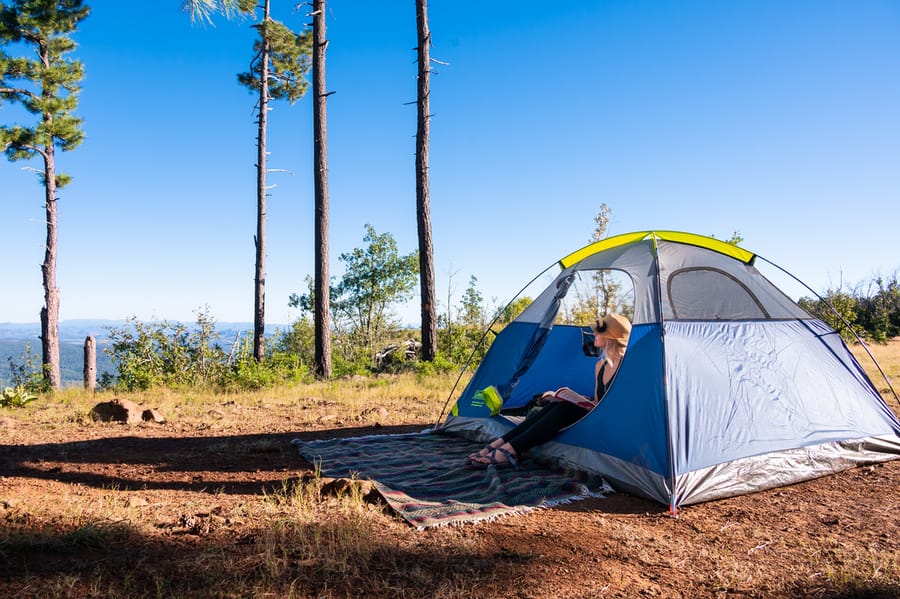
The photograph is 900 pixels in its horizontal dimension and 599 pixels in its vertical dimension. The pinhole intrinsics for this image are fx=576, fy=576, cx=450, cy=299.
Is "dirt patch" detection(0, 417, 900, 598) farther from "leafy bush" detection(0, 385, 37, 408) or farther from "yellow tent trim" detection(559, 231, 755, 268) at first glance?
"leafy bush" detection(0, 385, 37, 408)

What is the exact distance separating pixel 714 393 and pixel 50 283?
48.5 feet

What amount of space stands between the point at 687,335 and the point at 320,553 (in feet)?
9.99

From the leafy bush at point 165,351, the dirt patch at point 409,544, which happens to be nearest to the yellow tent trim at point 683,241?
the dirt patch at point 409,544

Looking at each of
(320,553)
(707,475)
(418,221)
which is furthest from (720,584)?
(418,221)

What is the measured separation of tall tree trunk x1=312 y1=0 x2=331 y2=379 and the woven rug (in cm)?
531

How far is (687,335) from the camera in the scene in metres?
4.40

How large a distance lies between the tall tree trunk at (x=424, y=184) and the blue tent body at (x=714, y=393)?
18.4 ft

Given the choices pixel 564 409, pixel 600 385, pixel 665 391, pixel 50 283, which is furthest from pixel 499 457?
pixel 50 283

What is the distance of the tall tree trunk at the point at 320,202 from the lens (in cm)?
1096

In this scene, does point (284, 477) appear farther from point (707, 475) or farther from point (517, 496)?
point (707, 475)

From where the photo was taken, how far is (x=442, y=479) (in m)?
4.43

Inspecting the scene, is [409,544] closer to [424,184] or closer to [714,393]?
[714,393]

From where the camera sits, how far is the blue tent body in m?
4.02

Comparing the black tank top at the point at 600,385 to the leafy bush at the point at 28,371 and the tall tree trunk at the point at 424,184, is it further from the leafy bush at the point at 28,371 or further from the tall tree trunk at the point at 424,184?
the leafy bush at the point at 28,371
